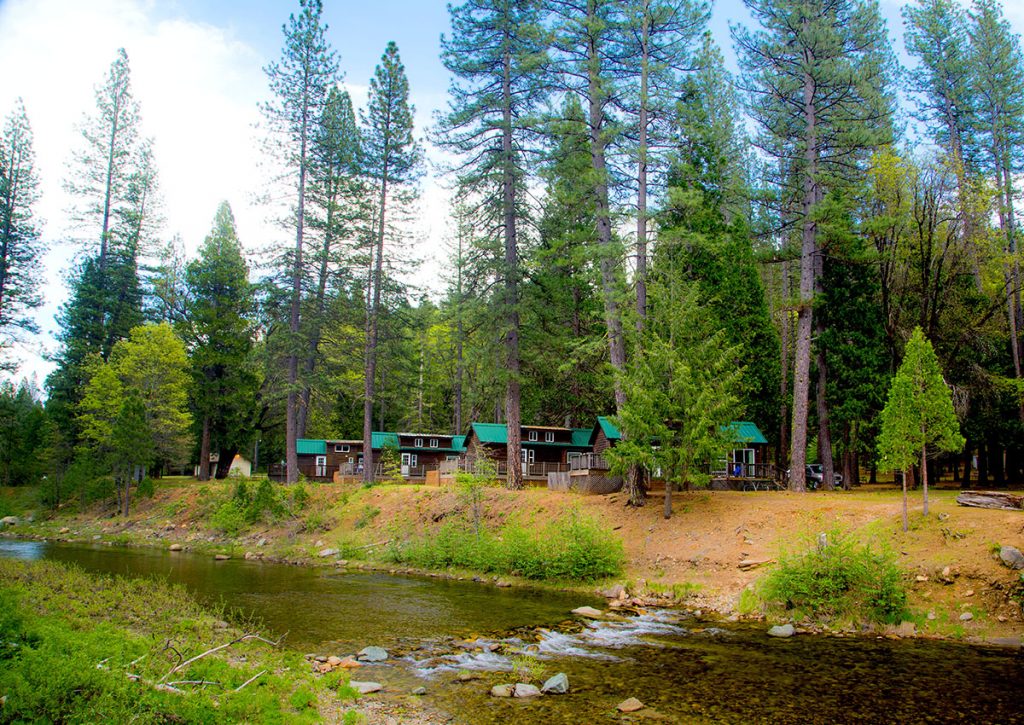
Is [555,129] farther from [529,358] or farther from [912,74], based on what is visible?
[912,74]

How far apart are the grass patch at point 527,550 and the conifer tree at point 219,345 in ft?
89.9

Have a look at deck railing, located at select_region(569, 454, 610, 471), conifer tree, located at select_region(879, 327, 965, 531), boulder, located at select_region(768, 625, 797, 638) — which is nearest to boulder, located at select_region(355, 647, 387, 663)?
boulder, located at select_region(768, 625, 797, 638)

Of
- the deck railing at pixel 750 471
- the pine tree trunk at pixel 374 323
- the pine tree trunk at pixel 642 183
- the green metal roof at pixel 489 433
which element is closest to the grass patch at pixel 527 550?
the pine tree trunk at pixel 642 183

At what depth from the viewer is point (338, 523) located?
30.0 metres

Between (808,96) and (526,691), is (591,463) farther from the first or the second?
(526,691)

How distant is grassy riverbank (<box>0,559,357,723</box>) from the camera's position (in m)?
6.53

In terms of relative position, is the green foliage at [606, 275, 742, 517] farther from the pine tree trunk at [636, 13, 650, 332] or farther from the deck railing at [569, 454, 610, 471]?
the deck railing at [569, 454, 610, 471]

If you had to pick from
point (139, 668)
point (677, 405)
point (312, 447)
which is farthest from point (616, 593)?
point (312, 447)

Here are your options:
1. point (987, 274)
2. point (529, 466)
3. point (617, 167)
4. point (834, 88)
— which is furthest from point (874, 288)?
point (529, 466)

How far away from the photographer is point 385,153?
36.7 m

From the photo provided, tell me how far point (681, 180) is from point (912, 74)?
46.6ft

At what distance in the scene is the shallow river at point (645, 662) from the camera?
902 cm

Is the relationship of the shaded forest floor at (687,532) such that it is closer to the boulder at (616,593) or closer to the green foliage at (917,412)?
the boulder at (616,593)

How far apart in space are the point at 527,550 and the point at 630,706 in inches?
469
